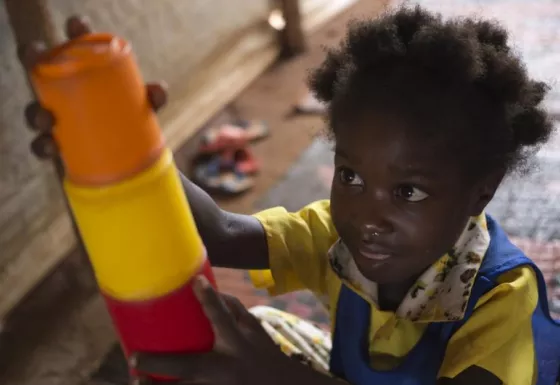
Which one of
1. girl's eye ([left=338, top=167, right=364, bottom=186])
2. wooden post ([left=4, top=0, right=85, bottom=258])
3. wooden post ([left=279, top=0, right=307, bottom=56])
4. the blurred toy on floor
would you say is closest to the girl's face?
girl's eye ([left=338, top=167, right=364, bottom=186])

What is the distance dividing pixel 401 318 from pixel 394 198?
160mm

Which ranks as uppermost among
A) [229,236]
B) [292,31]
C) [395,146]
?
[395,146]

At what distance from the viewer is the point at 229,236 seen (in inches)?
32.6

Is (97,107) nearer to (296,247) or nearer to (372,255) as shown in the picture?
(372,255)

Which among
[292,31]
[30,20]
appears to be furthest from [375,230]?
[292,31]

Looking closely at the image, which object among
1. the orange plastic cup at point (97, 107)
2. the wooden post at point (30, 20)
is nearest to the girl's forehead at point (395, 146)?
the orange plastic cup at point (97, 107)

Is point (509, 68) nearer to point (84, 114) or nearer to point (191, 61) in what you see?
point (84, 114)

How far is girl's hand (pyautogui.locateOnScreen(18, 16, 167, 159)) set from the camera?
450 mm

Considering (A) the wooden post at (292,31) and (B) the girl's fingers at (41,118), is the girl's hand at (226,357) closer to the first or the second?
(B) the girl's fingers at (41,118)

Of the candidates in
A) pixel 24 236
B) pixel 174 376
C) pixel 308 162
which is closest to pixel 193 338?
pixel 174 376

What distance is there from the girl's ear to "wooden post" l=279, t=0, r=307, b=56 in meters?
1.54

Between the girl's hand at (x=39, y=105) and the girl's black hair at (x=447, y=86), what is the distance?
0.25m

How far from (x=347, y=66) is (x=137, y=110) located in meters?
0.31

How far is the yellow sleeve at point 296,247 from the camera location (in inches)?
33.8
